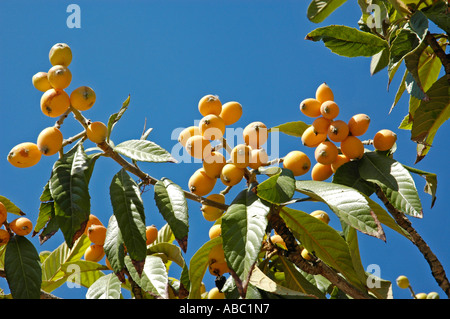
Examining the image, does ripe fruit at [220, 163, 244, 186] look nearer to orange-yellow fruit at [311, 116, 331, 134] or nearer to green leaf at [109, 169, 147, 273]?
green leaf at [109, 169, 147, 273]

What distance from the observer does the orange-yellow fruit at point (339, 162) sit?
214 centimetres

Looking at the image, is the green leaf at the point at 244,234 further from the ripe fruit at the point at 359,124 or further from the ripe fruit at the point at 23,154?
A: the ripe fruit at the point at 23,154

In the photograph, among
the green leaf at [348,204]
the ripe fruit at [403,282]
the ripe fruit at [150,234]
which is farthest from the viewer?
the ripe fruit at [403,282]

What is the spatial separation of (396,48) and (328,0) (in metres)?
0.45

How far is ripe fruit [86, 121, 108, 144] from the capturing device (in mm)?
1875

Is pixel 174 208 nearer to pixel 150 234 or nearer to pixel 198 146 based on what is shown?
pixel 198 146

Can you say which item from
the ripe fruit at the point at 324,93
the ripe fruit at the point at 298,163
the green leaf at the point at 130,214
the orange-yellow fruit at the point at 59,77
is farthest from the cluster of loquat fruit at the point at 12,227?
the ripe fruit at the point at 324,93

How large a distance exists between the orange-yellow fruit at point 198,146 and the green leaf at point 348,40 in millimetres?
719

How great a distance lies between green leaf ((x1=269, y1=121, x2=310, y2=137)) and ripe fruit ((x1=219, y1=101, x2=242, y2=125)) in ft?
1.02

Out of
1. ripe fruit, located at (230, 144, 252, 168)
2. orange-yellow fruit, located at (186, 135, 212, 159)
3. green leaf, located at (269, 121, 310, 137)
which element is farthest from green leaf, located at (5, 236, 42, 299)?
green leaf, located at (269, 121, 310, 137)

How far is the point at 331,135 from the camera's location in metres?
2.05

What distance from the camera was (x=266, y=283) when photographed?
1798 millimetres

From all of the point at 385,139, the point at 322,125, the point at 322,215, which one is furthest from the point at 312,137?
the point at 322,215
